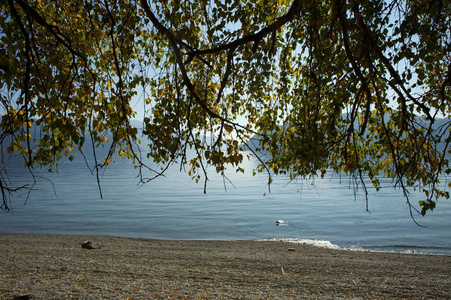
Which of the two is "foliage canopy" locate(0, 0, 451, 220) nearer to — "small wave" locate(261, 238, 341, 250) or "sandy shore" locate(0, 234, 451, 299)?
"sandy shore" locate(0, 234, 451, 299)

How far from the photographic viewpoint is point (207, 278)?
291 inches

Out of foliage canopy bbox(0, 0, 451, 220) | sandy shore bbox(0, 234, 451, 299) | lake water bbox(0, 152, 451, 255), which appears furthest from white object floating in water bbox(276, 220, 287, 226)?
foliage canopy bbox(0, 0, 451, 220)

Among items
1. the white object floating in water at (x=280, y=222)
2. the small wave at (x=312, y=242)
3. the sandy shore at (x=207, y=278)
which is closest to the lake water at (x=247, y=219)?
the small wave at (x=312, y=242)

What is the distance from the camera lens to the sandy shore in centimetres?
600

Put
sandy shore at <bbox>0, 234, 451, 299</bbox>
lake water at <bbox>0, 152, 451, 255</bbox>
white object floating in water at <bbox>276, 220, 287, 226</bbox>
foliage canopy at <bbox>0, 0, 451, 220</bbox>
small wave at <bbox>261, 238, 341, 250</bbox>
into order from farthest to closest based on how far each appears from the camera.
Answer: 1. white object floating in water at <bbox>276, 220, 287, 226</bbox>
2. lake water at <bbox>0, 152, 451, 255</bbox>
3. small wave at <bbox>261, 238, 341, 250</bbox>
4. sandy shore at <bbox>0, 234, 451, 299</bbox>
5. foliage canopy at <bbox>0, 0, 451, 220</bbox>

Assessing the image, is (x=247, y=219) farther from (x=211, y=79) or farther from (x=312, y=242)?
(x=211, y=79)

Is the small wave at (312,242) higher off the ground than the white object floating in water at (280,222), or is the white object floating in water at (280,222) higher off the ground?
the white object floating in water at (280,222)

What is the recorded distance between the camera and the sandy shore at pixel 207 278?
236 inches

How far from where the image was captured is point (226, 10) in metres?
5.89

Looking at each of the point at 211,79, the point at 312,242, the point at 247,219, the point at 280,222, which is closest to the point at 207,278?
the point at 211,79

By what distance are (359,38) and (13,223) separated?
71.1 ft

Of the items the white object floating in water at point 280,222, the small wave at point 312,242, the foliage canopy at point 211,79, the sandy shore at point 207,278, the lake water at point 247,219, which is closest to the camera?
the foliage canopy at point 211,79

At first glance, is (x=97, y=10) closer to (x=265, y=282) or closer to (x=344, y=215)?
(x=265, y=282)

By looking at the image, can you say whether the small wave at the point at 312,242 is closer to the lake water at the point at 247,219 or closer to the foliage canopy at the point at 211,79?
the lake water at the point at 247,219
